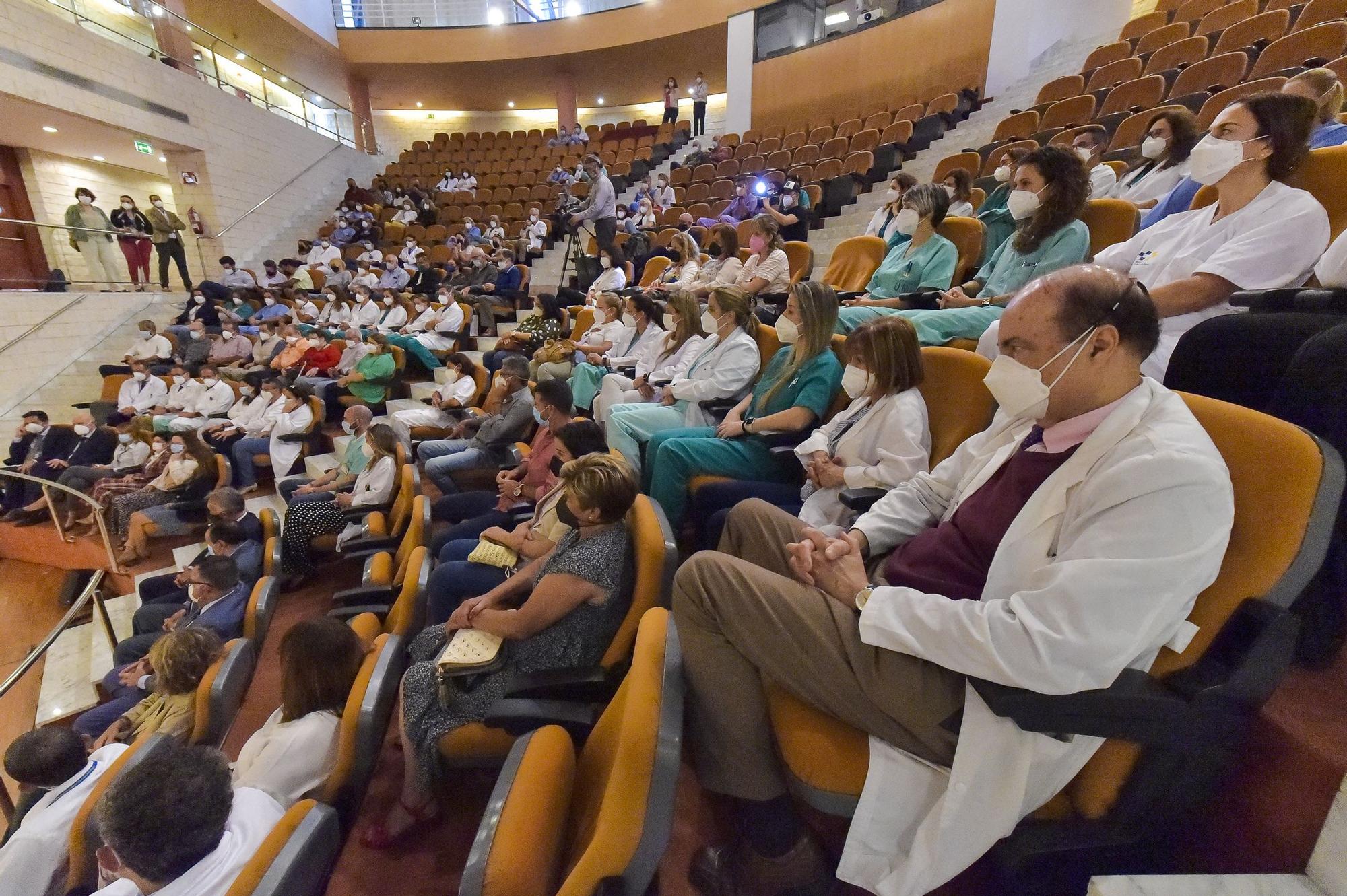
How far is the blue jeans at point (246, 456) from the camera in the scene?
189 inches

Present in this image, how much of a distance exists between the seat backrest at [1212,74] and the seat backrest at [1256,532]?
487cm

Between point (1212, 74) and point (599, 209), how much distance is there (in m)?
5.02

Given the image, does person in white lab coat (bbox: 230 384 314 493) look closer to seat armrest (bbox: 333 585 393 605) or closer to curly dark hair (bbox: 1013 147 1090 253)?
seat armrest (bbox: 333 585 393 605)

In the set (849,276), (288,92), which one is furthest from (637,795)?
(288,92)

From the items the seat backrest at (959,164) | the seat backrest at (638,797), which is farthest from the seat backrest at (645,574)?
the seat backrest at (959,164)

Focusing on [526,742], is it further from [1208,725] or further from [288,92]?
[288,92]

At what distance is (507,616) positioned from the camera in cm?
143

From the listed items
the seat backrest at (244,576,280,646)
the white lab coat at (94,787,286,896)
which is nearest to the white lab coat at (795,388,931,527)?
the white lab coat at (94,787,286,896)

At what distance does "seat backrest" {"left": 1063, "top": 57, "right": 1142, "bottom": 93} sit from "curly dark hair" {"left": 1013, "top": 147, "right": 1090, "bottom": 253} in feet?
13.0

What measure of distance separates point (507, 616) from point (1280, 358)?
1720mm

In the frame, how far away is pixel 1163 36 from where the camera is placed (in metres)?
5.18

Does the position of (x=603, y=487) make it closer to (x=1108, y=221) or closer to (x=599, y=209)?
(x=1108, y=221)

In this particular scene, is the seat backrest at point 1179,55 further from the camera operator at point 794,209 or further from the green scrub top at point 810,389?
the green scrub top at point 810,389

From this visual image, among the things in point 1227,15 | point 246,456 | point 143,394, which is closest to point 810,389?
point 246,456
